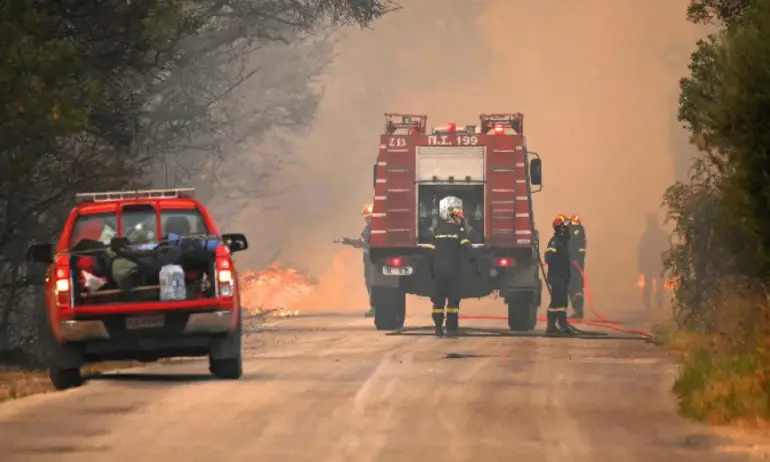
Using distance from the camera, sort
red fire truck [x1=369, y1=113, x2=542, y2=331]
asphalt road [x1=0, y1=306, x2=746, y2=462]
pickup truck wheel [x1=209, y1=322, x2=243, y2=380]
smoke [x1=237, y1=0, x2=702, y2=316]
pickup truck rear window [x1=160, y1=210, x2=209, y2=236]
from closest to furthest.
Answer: asphalt road [x1=0, y1=306, x2=746, y2=462]
pickup truck wheel [x1=209, y1=322, x2=243, y2=380]
pickup truck rear window [x1=160, y1=210, x2=209, y2=236]
red fire truck [x1=369, y1=113, x2=542, y2=331]
smoke [x1=237, y1=0, x2=702, y2=316]

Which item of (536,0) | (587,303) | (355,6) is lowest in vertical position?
(587,303)

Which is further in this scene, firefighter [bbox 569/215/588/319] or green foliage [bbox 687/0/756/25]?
firefighter [bbox 569/215/588/319]

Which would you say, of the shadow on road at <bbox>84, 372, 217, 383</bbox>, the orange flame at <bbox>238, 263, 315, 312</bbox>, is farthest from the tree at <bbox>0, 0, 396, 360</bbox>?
the orange flame at <bbox>238, 263, 315, 312</bbox>

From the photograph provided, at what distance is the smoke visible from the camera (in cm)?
6775

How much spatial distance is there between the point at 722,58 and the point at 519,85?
62699 mm

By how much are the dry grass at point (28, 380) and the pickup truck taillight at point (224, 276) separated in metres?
1.71

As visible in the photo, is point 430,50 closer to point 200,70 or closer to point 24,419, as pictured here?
point 200,70

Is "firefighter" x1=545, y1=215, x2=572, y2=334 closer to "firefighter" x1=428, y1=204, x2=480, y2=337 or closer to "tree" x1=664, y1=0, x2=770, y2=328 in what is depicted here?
"firefighter" x1=428, y1=204, x2=480, y2=337

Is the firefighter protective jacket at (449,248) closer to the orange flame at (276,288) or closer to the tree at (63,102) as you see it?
the tree at (63,102)

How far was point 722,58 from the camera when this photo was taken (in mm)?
14047

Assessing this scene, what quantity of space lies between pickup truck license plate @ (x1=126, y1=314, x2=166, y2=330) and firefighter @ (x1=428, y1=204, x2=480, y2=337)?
31.7 ft

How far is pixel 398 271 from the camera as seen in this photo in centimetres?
2762

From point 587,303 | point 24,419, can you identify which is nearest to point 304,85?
point 587,303

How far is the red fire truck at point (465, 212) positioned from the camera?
90.0 ft
